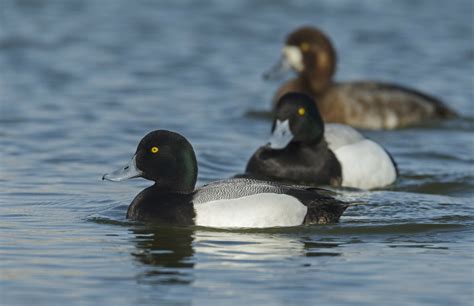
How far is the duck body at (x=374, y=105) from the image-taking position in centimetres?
1543

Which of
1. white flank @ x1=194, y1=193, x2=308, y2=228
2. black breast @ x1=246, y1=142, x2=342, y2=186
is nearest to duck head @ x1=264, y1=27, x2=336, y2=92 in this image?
black breast @ x1=246, y1=142, x2=342, y2=186

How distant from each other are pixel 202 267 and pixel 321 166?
12.8ft

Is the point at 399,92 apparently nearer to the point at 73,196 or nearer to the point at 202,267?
the point at 73,196

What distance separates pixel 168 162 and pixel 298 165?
2.47 meters

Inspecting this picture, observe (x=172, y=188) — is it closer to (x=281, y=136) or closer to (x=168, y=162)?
(x=168, y=162)

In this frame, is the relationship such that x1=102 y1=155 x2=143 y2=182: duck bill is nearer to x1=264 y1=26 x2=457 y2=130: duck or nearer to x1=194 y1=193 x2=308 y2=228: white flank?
x1=194 y1=193 x2=308 y2=228: white flank

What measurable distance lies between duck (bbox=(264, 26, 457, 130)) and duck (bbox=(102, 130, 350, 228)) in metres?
5.93

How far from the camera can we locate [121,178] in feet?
30.9

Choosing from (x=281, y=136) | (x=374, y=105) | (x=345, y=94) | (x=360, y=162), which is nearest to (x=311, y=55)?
(x=345, y=94)

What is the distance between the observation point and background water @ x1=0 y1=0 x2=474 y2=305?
760 cm

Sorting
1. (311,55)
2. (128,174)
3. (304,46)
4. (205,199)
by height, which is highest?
(304,46)

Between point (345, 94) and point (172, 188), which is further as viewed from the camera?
point (345, 94)

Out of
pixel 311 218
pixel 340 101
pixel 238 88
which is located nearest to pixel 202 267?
pixel 311 218

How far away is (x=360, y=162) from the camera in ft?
39.0
